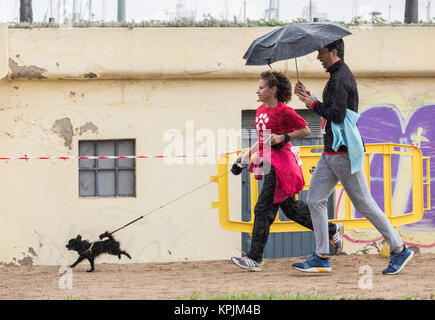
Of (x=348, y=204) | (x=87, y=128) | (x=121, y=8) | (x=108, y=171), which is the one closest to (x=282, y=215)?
(x=348, y=204)

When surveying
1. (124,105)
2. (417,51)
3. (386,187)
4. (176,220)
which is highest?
(417,51)

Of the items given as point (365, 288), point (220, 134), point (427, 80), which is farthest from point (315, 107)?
point (427, 80)

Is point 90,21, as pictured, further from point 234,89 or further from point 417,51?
point 417,51

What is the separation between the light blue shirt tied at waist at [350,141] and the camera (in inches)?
277

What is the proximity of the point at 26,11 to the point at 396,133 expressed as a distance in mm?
7811

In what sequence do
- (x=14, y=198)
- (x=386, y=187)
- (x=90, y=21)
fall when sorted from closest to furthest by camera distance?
1. (x=386, y=187)
2. (x=14, y=198)
3. (x=90, y=21)

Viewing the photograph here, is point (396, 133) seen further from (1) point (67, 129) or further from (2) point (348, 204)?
(1) point (67, 129)

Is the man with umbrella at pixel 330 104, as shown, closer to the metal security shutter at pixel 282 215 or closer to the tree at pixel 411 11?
the metal security shutter at pixel 282 215

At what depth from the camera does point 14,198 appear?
10.4m

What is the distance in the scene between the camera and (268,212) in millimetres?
7719

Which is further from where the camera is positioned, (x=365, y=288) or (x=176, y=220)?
(x=176, y=220)

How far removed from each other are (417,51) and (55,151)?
5124mm

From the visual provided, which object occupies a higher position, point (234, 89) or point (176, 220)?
point (234, 89)

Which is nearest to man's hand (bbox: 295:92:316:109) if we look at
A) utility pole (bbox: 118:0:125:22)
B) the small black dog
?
the small black dog
